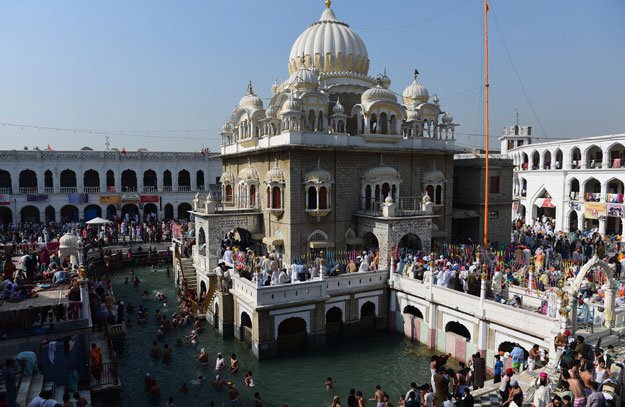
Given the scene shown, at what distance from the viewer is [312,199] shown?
22.7 m

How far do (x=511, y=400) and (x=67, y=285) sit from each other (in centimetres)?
1607

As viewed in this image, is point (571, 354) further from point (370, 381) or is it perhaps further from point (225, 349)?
point (225, 349)

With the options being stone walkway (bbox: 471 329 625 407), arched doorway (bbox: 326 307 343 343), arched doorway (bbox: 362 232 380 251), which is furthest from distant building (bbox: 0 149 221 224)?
stone walkway (bbox: 471 329 625 407)

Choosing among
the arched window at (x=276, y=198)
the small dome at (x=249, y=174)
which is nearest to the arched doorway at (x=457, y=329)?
the arched window at (x=276, y=198)

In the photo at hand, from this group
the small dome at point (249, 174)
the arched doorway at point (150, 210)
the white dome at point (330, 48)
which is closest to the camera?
the small dome at point (249, 174)

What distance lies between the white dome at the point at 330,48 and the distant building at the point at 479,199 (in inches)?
357

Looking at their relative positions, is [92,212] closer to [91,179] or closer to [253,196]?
[91,179]

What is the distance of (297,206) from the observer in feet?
73.2

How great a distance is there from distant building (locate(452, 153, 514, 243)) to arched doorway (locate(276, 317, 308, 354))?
1272 cm

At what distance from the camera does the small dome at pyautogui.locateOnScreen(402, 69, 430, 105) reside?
27.9 metres

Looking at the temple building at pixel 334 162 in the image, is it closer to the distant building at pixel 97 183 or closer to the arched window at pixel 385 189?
the arched window at pixel 385 189

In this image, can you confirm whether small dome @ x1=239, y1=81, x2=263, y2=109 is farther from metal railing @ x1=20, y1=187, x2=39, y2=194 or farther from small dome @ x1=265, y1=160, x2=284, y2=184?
metal railing @ x1=20, y1=187, x2=39, y2=194

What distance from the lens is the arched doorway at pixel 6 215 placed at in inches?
1619

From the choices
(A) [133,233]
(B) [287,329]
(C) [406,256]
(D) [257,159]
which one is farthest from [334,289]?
(A) [133,233]
